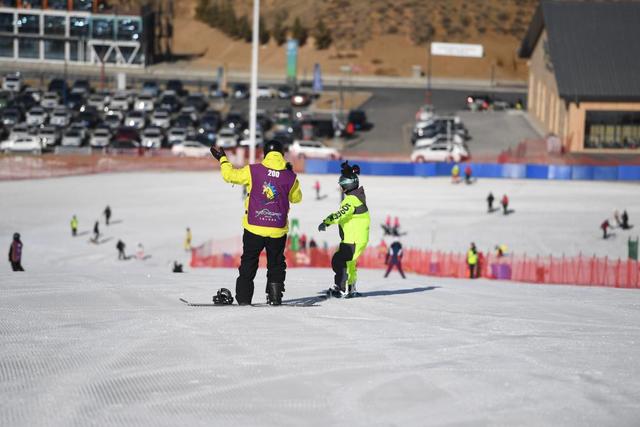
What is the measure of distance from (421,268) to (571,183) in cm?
2190

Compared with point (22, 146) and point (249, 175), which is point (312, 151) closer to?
point (22, 146)

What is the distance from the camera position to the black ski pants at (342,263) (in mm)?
14672

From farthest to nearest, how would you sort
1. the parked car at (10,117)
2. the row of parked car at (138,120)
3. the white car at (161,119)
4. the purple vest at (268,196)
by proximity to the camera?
the white car at (161,119) → the parked car at (10,117) → the row of parked car at (138,120) → the purple vest at (268,196)

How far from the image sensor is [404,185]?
163 ft

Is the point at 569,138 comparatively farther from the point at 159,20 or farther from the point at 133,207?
the point at 159,20

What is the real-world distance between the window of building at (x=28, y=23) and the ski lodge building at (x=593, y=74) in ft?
132

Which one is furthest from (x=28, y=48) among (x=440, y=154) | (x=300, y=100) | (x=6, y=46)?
(x=440, y=154)

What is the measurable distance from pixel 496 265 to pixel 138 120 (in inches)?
1625

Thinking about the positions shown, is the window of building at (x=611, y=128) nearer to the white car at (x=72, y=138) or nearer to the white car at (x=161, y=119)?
the white car at (x=161, y=119)

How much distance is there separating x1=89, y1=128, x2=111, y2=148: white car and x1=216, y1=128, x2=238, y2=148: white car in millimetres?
5038

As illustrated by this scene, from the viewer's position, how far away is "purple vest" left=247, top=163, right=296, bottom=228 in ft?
41.9

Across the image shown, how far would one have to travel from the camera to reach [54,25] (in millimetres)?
93688

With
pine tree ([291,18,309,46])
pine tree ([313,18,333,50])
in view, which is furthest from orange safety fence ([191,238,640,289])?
pine tree ([291,18,309,46])

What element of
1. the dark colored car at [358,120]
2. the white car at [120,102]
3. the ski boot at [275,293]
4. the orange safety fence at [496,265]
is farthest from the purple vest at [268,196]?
the white car at [120,102]
